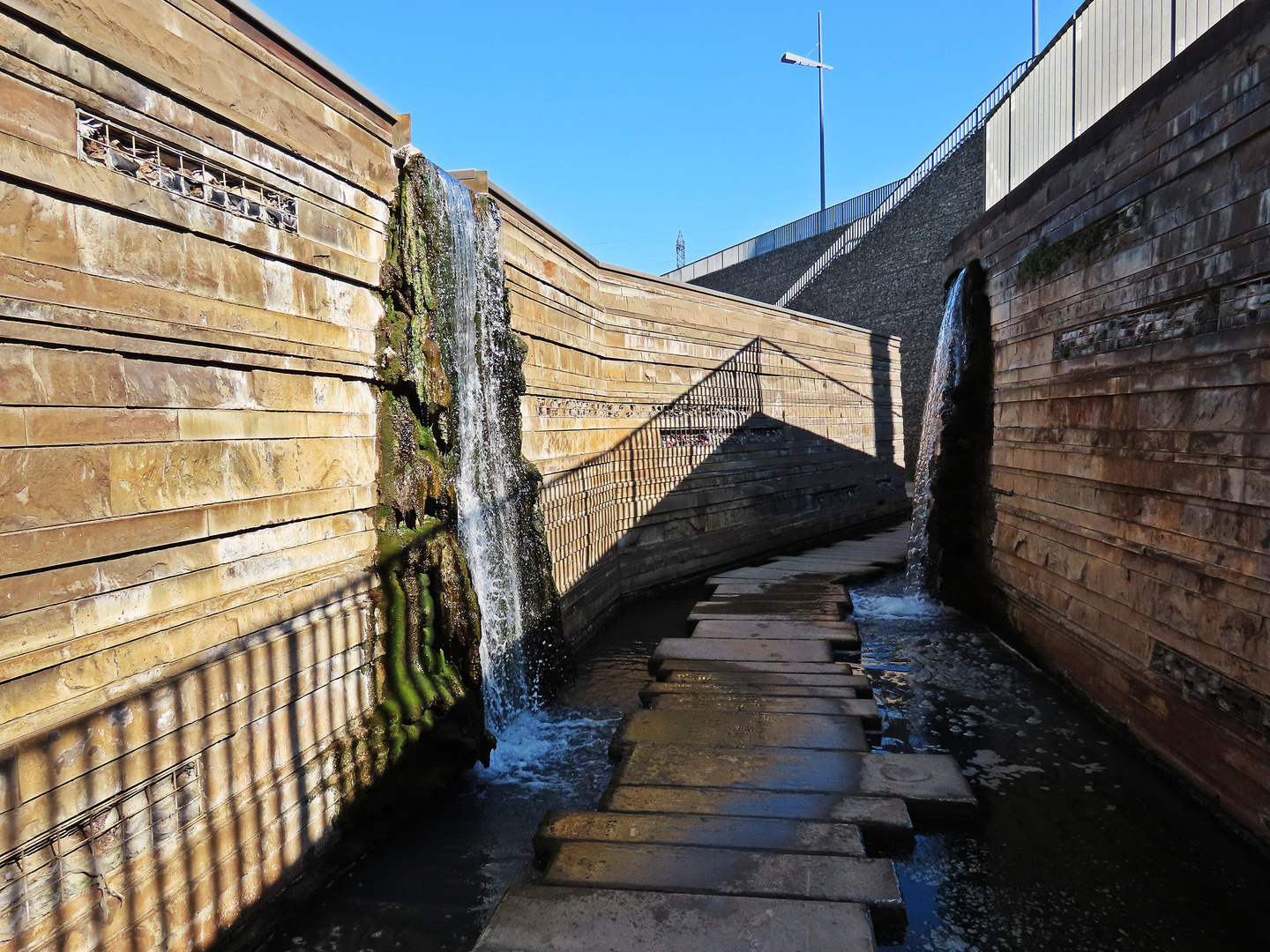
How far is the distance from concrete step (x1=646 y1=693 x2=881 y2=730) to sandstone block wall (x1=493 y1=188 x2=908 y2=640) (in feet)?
6.46

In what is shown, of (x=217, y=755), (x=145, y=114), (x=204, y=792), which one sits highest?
(x=145, y=114)

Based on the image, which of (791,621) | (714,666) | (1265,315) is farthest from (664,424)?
(1265,315)

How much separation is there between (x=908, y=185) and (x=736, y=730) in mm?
19056

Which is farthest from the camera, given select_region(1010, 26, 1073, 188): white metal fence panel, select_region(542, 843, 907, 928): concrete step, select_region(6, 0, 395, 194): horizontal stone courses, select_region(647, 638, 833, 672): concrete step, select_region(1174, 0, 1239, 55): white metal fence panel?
select_region(1010, 26, 1073, 188): white metal fence panel

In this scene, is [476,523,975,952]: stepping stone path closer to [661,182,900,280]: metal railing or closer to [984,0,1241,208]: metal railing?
[984,0,1241,208]: metal railing

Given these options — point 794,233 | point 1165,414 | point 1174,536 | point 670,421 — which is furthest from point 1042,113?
point 794,233

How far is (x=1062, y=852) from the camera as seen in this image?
318 centimetres

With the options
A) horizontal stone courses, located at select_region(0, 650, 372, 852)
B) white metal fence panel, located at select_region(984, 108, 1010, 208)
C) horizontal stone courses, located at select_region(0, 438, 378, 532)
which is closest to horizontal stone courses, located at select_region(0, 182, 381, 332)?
horizontal stone courses, located at select_region(0, 438, 378, 532)

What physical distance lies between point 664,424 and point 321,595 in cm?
555

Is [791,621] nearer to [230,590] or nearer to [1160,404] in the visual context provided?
[1160,404]

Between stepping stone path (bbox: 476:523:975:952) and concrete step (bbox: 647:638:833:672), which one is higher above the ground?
concrete step (bbox: 647:638:833:672)

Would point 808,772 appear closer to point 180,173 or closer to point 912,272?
point 180,173

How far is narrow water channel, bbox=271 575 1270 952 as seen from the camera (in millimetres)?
2729

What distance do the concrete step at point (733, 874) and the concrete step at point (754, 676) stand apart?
5.99 ft
